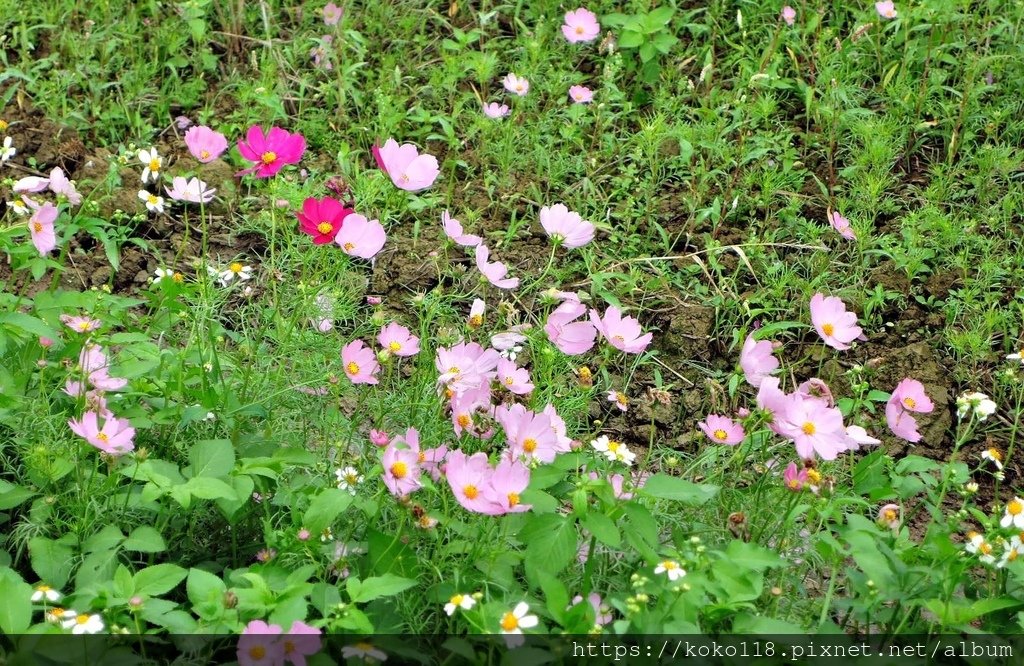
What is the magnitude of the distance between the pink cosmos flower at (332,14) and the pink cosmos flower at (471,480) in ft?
7.14

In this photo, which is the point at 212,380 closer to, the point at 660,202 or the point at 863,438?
the point at 863,438

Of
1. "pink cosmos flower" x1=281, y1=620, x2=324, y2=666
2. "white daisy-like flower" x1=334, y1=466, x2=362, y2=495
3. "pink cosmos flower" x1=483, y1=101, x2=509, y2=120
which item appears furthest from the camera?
"pink cosmos flower" x1=483, y1=101, x2=509, y2=120

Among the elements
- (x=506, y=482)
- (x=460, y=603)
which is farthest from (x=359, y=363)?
(x=460, y=603)

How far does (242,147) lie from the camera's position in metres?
1.86

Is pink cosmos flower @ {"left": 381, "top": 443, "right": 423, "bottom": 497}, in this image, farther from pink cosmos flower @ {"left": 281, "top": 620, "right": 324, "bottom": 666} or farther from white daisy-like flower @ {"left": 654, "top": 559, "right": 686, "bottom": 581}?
white daisy-like flower @ {"left": 654, "top": 559, "right": 686, "bottom": 581}

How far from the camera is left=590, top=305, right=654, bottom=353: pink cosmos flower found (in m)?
1.96

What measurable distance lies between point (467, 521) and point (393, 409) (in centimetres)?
30

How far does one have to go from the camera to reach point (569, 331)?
1942 millimetres

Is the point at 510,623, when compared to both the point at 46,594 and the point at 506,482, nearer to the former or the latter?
the point at 506,482

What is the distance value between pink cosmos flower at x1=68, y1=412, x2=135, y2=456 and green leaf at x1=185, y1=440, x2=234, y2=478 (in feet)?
0.33

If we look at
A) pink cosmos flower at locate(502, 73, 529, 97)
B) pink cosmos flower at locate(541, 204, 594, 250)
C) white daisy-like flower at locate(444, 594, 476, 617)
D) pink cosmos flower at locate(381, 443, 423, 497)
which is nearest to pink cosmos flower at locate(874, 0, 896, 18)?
pink cosmos flower at locate(502, 73, 529, 97)

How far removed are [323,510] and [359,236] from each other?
52 cm

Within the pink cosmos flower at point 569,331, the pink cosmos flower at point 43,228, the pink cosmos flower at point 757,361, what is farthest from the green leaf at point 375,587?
the pink cosmos flower at point 43,228

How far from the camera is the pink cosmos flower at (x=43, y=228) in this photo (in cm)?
203
